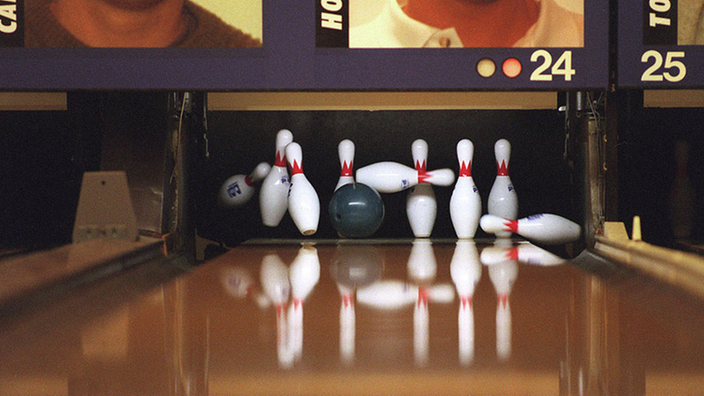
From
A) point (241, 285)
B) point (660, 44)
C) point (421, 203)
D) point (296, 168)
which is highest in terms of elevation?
point (660, 44)

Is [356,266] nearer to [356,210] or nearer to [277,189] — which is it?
[356,210]

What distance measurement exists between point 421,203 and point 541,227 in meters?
0.34

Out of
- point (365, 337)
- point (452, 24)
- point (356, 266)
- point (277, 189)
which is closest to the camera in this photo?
point (365, 337)

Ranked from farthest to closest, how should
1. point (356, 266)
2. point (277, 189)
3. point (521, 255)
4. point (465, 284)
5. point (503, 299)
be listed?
point (277, 189) < point (521, 255) < point (356, 266) < point (465, 284) < point (503, 299)

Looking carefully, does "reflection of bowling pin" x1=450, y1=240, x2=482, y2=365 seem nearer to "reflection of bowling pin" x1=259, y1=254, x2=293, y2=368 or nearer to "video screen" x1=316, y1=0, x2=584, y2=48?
"reflection of bowling pin" x1=259, y1=254, x2=293, y2=368

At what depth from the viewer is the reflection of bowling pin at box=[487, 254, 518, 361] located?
68cm

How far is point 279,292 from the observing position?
105 centimetres

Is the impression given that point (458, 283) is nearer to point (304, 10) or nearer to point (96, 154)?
point (304, 10)

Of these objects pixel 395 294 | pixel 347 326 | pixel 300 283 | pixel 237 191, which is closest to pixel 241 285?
pixel 300 283

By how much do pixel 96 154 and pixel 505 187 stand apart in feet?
3.95

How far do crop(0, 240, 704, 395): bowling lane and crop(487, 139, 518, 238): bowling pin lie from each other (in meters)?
0.73

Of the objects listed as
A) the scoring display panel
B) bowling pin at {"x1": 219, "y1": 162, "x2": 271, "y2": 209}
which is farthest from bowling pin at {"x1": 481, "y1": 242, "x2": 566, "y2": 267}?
bowling pin at {"x1": 219, "y1": 162, "x2": 271, "y2": 209}

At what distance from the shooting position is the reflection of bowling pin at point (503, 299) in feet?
2.24

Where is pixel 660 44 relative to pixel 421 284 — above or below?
above
